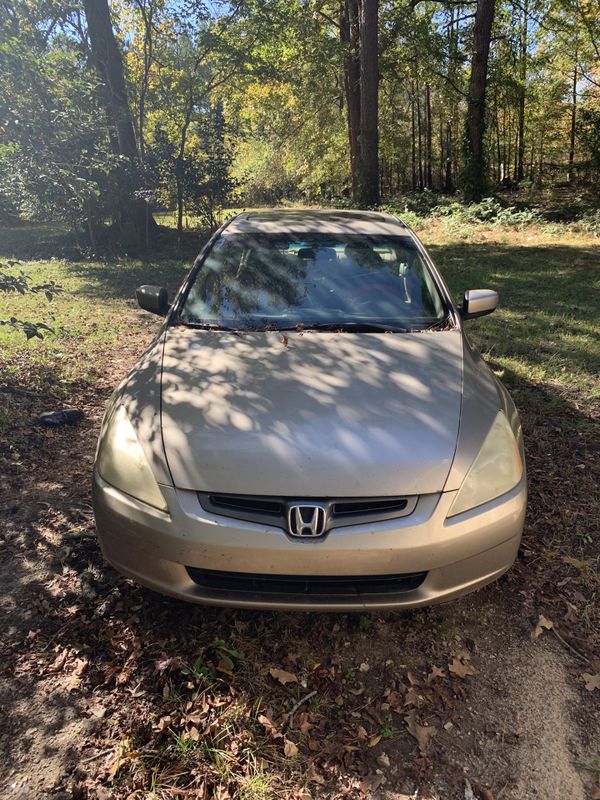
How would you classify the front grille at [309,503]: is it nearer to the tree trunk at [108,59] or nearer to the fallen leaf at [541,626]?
the fallen leaf at [541,626]

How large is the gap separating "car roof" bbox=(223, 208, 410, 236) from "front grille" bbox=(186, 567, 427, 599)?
260 cm

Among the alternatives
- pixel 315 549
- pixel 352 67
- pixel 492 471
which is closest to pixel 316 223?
pixel 492 471

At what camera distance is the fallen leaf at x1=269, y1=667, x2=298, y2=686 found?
2191 mm

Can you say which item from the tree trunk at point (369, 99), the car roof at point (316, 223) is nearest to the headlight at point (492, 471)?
the car roof at point (316, 223)

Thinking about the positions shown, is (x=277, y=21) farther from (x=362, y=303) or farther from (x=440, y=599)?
(x=440, y=599)

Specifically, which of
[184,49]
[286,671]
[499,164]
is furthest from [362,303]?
[499,164]

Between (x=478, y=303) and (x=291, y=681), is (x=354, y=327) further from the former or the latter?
(x=291, y=681)

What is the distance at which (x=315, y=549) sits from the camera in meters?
1.99

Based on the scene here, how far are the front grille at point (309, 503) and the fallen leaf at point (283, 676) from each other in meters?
0.67

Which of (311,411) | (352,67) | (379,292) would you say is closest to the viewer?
(311,411)

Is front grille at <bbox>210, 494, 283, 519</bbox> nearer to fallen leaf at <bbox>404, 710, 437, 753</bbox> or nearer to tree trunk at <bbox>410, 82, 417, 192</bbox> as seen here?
fallen leaf at <bbox>404, 710, 437, 753</bbox>

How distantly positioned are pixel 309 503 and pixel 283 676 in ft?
2.54

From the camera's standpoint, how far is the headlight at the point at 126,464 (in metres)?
2.14

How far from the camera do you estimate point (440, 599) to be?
7.03ft
